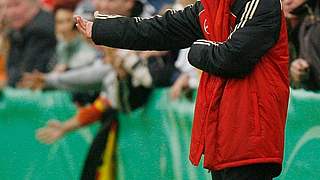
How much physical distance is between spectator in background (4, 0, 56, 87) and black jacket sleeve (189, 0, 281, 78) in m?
2.89

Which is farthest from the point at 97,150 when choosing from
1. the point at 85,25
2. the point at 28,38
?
the point at 85,25

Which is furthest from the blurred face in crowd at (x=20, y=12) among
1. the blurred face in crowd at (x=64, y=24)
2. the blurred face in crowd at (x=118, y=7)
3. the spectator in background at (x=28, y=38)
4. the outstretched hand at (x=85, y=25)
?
the outstretched hand at (x=85, y=25)

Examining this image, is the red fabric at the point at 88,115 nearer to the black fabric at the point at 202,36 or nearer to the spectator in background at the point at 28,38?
the spectator in background at the point at 28,38

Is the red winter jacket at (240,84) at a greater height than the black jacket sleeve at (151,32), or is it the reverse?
the black jacket sleeve at (151,32)

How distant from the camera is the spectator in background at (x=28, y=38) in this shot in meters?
6.65

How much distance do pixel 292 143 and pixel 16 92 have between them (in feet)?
7.04

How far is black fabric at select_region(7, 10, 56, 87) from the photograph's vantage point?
664 cm

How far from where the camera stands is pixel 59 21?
21.7 ft

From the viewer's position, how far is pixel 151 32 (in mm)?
4246

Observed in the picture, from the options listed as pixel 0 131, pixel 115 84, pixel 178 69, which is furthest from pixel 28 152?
pixel 178 69

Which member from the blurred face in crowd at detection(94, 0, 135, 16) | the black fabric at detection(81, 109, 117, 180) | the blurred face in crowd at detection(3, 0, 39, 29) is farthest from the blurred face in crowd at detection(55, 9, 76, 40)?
the black fabric at detection(81, 109, 117, 180)

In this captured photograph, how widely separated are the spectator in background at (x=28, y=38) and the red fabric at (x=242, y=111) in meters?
2.82

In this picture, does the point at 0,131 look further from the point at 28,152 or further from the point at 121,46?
the point at 121,46

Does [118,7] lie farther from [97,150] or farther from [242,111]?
[242,111]
